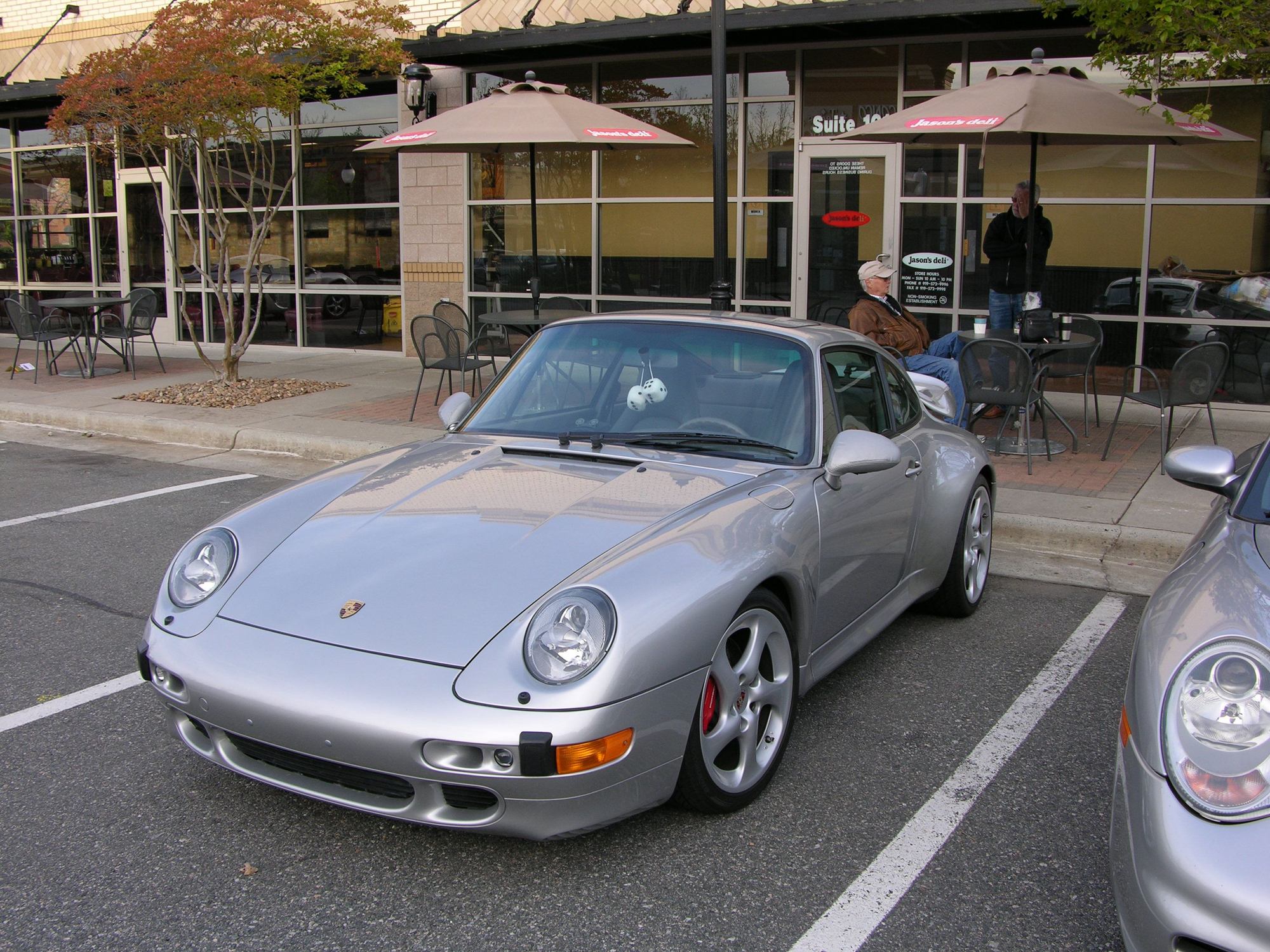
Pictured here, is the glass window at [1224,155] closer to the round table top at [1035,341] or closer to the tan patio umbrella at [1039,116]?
the tan patio umbrella at [1039,116]

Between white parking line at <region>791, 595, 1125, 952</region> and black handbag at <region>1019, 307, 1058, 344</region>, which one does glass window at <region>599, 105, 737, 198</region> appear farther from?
white parking line at <region>791, 595, 1125, 952</region>

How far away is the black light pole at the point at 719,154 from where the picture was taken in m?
8.35

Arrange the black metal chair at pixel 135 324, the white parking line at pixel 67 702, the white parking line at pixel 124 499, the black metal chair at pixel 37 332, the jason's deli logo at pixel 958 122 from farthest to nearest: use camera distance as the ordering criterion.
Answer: the black metal chair at pixel 37 332, the black metal chair at pixel 135 324, the jason's deli logo at pixel 958 122, the white parking line at pixel 124 499, the white parking line at pixel 67 702

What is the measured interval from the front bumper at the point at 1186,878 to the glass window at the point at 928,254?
9813 millimetres

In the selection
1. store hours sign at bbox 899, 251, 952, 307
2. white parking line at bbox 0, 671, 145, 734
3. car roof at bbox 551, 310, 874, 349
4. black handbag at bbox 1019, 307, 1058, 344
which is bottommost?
white parking line at bbox 0, 671, 145, 734

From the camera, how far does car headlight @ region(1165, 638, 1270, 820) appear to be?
2281mm

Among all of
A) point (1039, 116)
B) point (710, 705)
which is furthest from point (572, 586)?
point (1039, 116)

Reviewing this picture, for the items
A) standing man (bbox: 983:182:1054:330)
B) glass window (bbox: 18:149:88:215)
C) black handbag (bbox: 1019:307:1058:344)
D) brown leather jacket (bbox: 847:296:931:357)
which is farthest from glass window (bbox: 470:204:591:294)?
glass window (bbox: 18:149:88:215)

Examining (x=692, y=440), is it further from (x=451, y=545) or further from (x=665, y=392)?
(x=451, y=545)

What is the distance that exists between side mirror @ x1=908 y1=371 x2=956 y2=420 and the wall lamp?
9364 mm

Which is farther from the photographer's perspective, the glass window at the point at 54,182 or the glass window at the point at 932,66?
the glass window at the point at 54,182

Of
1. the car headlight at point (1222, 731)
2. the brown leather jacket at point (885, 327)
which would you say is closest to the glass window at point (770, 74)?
the brown leather jacket at point (885, 327)

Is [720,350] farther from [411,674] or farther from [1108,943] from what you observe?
[1108,943]

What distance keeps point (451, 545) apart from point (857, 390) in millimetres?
1928
